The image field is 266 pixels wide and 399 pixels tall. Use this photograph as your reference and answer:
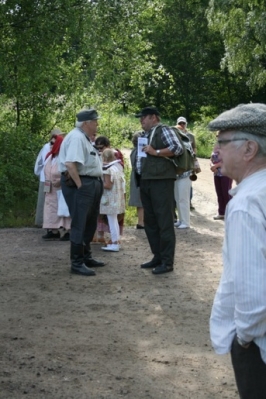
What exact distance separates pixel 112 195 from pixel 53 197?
133 cm

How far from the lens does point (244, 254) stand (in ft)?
9.91

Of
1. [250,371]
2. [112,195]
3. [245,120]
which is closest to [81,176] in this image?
[112,195]

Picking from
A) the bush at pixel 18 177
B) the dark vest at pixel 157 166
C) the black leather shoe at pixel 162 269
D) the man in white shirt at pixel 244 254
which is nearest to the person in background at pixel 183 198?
the bush at pixel 18 177

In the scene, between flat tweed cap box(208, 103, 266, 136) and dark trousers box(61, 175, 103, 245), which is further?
dark trousers box(61, 175, 103, 245)

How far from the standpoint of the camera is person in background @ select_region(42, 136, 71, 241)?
39.9ft

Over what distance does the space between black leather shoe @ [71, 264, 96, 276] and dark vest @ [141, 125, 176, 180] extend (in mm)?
1247

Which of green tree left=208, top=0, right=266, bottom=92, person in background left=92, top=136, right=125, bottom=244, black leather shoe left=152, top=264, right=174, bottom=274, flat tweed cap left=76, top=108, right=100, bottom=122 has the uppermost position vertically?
green tree left=208, top=0, right=266, bottom=92

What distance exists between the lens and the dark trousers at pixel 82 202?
30.5 ft

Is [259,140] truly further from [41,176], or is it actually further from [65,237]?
[41,176]

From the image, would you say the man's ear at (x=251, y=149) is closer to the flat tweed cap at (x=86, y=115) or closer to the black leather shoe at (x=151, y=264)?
the flat tweed cap at (x=86, y=115)

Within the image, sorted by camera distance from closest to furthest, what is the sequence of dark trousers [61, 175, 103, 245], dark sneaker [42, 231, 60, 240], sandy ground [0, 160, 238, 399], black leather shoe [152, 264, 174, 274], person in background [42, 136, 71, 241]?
sandy ground [0, 160, 238, 399], dark trousers [61, 175, 103, 245], black leather shoe [152, 264, 174, 274], person in background [42, 136, 71, 241], dark sneaker [42, 231, 60, 240]

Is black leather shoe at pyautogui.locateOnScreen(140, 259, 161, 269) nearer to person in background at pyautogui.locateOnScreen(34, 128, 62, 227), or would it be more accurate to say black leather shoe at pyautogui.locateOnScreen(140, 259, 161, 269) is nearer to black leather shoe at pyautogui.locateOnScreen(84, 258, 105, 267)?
black leather shoe at pyautogui.locateOnScreen(84, 258, 105, 267)

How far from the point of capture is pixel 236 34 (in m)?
23.5

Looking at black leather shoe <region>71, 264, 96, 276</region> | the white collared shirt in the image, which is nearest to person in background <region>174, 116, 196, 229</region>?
black leather shoe <region>71, 264, 96, 276</region>
